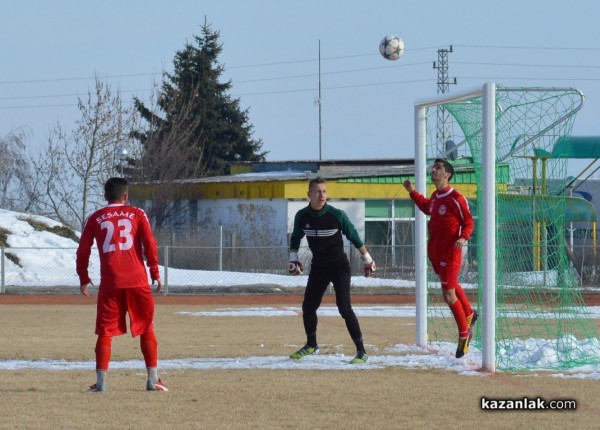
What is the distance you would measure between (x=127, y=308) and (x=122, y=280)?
Result: 28cm

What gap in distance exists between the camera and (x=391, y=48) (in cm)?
2286

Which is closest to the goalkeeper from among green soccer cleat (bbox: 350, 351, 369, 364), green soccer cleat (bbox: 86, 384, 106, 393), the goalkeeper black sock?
green soccer cleat (bbox: 350, 351, 369, 364)

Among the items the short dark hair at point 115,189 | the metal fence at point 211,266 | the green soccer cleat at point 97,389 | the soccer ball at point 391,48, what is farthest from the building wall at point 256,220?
the green soccer cleat at point 97,389

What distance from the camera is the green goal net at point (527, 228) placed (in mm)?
12703

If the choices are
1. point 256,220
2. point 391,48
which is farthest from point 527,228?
point 256,220

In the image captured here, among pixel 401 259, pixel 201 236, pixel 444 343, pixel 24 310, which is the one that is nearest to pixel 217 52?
pixel 201 236

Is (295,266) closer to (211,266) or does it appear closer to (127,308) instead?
(127,308)

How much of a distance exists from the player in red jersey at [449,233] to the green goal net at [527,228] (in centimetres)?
24

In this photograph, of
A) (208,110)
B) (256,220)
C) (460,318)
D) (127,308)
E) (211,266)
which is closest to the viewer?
(127,308)

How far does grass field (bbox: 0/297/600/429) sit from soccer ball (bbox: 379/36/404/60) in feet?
28.7

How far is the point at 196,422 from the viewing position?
8.87 m

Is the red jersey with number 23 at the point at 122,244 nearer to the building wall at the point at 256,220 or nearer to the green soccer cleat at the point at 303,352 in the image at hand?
the green soccer cleat at the point at 303,352

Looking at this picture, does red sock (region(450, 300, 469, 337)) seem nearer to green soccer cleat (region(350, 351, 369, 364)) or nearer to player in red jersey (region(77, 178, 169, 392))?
green soccer cleat (region(350, 351, 369, 364))

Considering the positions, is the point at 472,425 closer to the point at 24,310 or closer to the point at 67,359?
the point at 67,359
